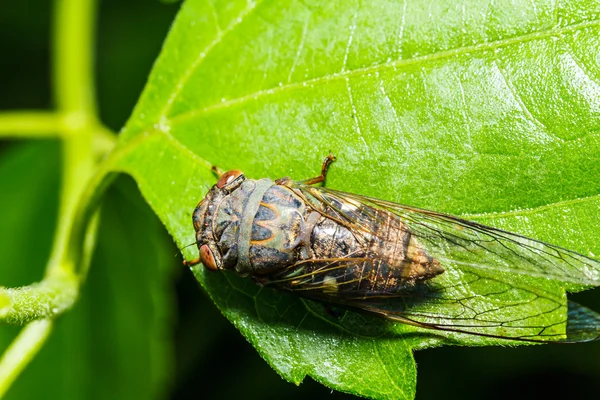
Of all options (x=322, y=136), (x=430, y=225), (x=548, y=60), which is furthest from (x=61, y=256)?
(x=548, y=60)

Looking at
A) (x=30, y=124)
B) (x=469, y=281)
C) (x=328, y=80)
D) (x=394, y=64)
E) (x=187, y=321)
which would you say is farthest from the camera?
(x=187, y=321)

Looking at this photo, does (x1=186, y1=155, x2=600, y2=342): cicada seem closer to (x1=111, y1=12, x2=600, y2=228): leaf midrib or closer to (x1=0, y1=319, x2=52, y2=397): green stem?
(x1=111, y1=12, x2=600, y2=228): leaf midrib

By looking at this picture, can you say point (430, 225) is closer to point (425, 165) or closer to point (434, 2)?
point (425, 165)

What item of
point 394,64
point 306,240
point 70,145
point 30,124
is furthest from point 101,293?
point 394,64

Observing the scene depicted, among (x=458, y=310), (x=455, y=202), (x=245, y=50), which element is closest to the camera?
(x=455, y=202)

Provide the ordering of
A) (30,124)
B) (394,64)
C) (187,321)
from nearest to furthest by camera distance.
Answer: (394,64)
(30,124)
(187,321)

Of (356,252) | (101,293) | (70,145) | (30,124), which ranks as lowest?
(356,252)

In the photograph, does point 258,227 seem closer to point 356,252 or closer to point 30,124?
point 356,252
